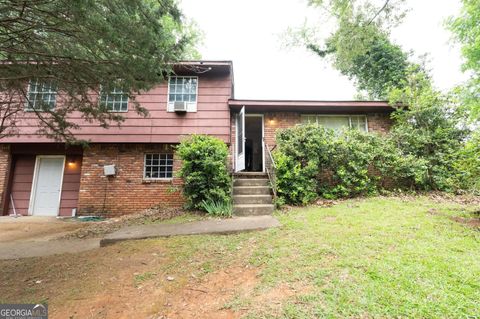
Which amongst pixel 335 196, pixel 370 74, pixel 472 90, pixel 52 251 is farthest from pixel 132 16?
pixel 370 74

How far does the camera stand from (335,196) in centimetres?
645

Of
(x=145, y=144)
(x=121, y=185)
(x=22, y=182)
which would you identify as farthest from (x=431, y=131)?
(x=22, y=182)

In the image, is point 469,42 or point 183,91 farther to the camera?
point 469,42

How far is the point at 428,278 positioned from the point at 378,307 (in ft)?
2.72

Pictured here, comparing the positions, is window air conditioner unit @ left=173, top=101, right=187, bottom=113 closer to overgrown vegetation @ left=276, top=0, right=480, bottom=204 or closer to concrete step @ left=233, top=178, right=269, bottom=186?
concrete step @ left=233, top=178, right=269, bottom=186

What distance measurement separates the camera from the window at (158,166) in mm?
7727

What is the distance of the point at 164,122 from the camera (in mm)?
7656

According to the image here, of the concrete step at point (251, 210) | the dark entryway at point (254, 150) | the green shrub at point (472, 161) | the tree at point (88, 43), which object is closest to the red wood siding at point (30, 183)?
the tree at point (88, 43)

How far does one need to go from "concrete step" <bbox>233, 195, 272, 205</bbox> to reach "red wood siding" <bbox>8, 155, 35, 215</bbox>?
306 inches

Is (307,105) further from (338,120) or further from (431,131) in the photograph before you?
(431,131)

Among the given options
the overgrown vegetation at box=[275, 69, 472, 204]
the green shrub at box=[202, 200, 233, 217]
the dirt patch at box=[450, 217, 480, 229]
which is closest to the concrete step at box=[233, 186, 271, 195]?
the overgrown vegetation at box=[275, 69, 472, 204]

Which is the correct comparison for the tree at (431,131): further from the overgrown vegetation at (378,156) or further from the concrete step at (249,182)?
the concrete step at (249,182)

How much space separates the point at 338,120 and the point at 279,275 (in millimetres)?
7330

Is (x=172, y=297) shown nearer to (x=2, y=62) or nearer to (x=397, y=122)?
(x=2, y=62)
